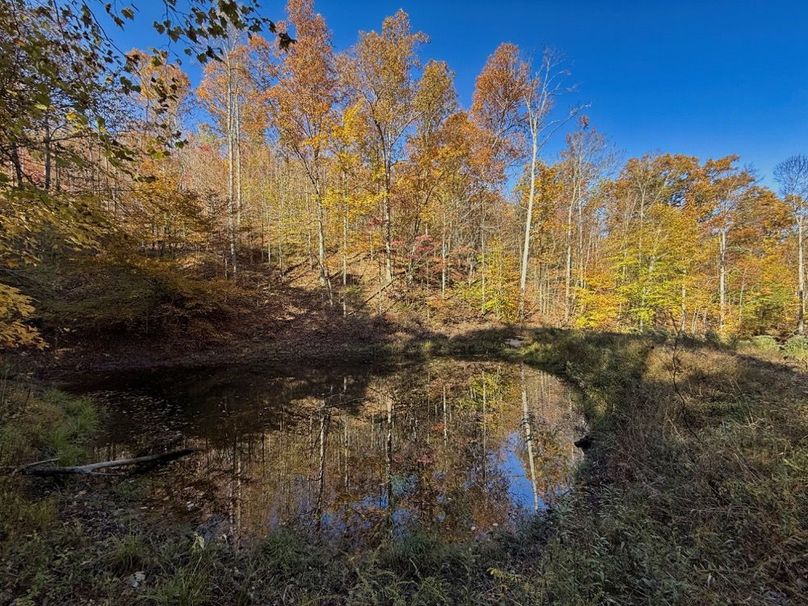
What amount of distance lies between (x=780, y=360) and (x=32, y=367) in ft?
67.3

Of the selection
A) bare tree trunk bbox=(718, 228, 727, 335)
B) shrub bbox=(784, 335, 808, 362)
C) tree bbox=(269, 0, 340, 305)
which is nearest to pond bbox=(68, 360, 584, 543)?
shrub bbox=(784, 335, 808, 362)

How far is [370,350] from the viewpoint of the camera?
16516 mm

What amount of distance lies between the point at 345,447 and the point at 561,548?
14.6 feet

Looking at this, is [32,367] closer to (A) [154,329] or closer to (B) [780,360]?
(A) [154,329]

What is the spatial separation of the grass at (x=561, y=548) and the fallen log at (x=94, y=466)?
316 millimetres

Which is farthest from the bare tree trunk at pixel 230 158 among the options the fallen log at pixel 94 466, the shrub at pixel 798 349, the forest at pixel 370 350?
the shrub at pixel 798 349

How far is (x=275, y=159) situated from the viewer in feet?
89.8

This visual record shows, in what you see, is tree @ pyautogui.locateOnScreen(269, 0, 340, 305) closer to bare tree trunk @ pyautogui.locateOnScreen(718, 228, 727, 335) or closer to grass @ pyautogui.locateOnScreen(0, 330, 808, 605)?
grass @ pyautogui.locateOnScreen(0, 330, 808, 605)

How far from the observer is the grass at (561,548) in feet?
8.95

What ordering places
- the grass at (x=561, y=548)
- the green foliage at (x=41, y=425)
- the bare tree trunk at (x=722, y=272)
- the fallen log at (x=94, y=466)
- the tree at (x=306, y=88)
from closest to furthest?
the grass at (x=561, y=548)
the fallen log at (x=94, y=466)
the green foliage at (x=41, y=425)
the tree at (x=306, y=88)
the bare tree trunk at (x=722, y=272)

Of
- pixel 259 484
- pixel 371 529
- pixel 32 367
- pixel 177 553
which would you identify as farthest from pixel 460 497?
pixel 32 367

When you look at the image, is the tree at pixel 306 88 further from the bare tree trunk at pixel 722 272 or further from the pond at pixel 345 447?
the bare tree trunk at pixel 722 272

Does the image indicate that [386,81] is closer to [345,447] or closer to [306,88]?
[306,88]

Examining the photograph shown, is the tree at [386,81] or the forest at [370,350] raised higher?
the tree at [386,81]
